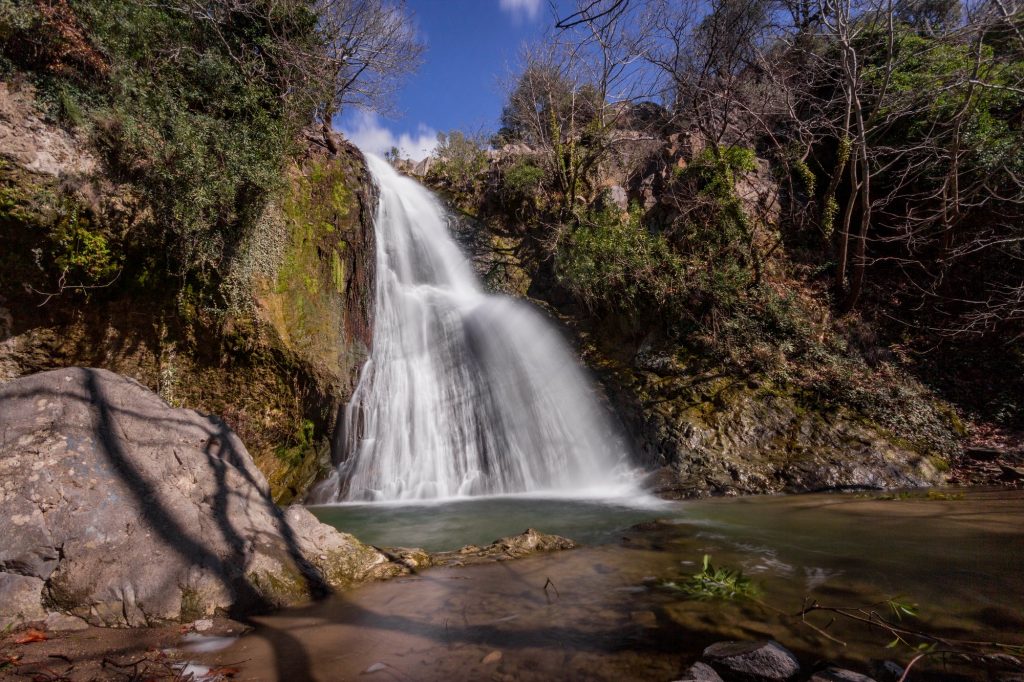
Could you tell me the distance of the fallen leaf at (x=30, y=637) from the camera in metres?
2.47

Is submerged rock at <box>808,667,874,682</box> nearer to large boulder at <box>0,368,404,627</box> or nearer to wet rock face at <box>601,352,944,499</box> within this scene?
large boulder at <box>0,368,404,627</box>

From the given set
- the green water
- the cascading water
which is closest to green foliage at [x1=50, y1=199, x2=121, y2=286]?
the cascading water

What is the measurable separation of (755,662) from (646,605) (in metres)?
0.96

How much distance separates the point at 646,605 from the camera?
2.96m

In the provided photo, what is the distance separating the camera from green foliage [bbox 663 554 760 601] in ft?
9.87

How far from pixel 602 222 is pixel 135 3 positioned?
10122mm

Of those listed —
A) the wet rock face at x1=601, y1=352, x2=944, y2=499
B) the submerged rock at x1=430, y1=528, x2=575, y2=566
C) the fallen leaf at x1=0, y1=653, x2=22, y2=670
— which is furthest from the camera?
the wet rock face at x1=601, y1=352, x2=944, y2=499

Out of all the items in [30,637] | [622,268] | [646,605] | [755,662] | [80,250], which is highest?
[622,268]

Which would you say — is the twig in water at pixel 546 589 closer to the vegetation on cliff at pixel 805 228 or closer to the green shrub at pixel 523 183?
the vegetation on cliff at pixel 805 228

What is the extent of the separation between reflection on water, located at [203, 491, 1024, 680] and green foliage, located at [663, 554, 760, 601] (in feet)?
0.33

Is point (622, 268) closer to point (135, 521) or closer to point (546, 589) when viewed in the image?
point (546, 589)

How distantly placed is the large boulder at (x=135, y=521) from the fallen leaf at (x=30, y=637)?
126mm

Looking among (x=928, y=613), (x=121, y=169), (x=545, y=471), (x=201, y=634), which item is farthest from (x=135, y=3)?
(x=928, y=613)

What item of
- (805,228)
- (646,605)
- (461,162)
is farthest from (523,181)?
(646,605)
